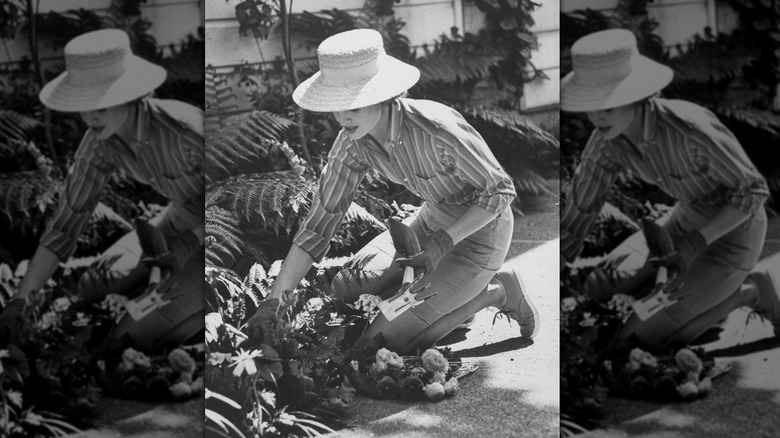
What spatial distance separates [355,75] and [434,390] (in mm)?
1365

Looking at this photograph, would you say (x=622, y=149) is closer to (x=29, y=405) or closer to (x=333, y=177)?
(x=333, y=177)

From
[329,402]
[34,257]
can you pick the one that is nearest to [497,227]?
[329,402]

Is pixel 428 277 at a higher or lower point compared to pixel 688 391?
higher

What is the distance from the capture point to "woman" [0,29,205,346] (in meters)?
4.32

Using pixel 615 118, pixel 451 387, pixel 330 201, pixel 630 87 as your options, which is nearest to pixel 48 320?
pixel 330 201

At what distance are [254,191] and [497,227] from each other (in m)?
1.04

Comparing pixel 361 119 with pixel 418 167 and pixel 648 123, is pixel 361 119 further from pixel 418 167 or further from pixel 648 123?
pixel 648 123

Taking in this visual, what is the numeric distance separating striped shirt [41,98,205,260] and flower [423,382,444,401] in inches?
47.9

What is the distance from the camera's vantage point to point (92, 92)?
4320 millimetres

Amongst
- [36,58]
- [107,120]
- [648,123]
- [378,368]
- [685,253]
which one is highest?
[36,58]

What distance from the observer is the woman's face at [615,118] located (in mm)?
4441

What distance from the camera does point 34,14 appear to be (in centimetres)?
430

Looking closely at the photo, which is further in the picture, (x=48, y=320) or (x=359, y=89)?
(x=48, y=320)

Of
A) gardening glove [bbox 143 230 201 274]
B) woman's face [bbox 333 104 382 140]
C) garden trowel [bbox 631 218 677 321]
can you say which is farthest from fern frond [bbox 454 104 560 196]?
gardening glove [bbox 143 230 201 274]
